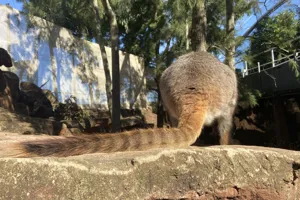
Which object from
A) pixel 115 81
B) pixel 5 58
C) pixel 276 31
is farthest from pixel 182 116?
pixel 276 31

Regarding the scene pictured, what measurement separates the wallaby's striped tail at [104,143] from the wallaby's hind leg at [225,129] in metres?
1.72

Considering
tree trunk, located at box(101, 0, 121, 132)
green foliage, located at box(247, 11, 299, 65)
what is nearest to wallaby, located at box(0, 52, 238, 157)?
tree trunk, located at box(101, 0, 121, 132)

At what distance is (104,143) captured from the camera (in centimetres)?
308

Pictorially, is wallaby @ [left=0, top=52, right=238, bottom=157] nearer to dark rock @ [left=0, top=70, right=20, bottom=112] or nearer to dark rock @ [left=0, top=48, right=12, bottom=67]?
dark rock @ [left=0, top=70, right=20, bottom=112]

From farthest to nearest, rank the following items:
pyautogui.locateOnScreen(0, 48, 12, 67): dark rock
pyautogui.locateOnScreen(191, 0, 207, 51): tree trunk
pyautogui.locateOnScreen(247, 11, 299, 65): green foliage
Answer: pyautogui.locateOnScreen(247, 11, 299, 65): green foliage → pyautogui.locateOnScreen(0, 48, 12, 67): dark rock → pyautogui.locateOnScreen(191, 0, 207, 51): tree trunk

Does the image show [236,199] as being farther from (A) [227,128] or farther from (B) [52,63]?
(B) [52,63]

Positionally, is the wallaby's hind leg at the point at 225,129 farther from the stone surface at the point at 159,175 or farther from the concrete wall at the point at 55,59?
the concrete wall at the point at 55,59

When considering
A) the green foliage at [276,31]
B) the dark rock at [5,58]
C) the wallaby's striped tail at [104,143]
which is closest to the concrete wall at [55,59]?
the dark rock at [5,58]

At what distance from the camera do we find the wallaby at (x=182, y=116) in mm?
2814

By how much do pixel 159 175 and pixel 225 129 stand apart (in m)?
3.44

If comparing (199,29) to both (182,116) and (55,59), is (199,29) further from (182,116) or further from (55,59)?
(55,59)

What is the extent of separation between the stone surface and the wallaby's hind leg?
88.5 inches

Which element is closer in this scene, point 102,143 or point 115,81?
point 102,143

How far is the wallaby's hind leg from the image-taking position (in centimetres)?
590
